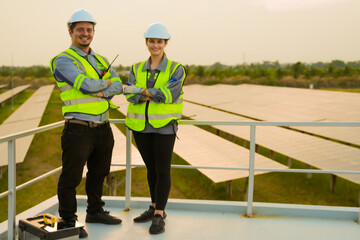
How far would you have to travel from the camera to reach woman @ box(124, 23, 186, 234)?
90.0 inches

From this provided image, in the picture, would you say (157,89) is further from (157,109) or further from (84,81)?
(84,81)

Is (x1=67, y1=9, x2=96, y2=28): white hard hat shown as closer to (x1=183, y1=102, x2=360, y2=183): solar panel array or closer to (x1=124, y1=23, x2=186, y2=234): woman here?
(x1=124, y1=23, x2=186, y2=234): woman

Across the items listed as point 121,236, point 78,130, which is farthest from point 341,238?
point 78,130

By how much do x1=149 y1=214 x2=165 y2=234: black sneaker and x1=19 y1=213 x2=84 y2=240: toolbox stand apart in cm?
52

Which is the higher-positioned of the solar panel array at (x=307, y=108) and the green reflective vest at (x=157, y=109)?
the green reflective vest at (x=157, y=109)

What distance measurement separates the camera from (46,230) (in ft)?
7.00

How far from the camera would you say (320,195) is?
10242 mm

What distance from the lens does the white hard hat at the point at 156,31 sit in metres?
2.27

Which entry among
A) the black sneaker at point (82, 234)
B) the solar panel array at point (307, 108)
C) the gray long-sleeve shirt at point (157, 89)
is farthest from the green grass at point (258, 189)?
the gray long-sleeve shirt at point (157, 89)

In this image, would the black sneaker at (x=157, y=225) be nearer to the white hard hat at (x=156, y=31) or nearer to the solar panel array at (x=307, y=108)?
the white hard hat at (x=156, y=31)

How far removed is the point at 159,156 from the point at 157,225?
0.52 m

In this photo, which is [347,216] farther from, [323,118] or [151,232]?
[323,118]

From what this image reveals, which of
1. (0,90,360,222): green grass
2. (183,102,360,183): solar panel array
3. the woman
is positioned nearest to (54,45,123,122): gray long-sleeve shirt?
the woman

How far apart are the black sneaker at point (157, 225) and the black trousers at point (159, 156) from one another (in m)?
0.07
